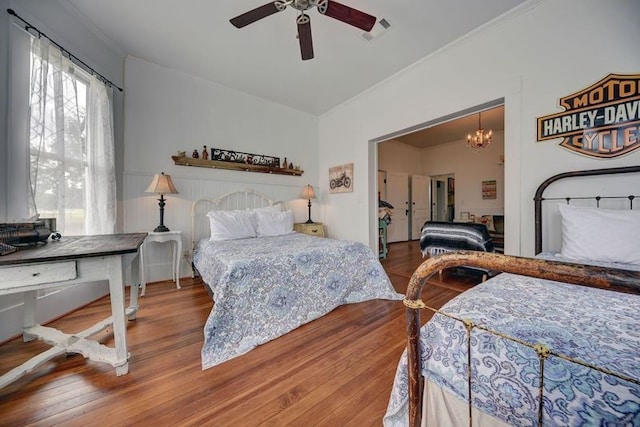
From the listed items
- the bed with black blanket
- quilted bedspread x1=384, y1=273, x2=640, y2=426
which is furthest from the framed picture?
quilted bedspread x1=384, y1=273, x2=640, y2=426

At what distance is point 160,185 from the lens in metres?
2.74

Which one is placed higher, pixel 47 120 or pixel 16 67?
pixel 16 67

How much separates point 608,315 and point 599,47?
227 centimetres

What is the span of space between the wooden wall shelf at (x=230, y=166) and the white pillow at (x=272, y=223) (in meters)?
0.89

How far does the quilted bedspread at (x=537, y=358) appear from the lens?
521 millimetres

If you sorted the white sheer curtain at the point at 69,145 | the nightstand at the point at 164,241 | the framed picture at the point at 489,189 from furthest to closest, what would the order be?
the framed picture at the point at 489,189 → the nightstand at the point at 164,241 → the white sheer curtain at the point at 69,145

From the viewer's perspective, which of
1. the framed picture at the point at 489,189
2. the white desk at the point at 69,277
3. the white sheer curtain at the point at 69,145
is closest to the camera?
the white desk at the point at 69,277

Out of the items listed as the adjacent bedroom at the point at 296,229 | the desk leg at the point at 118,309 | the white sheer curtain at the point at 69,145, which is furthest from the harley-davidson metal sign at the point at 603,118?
the white sheer curtain at the point at 69,145

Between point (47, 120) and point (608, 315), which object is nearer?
point (608, 315)

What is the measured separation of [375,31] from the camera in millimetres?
2039

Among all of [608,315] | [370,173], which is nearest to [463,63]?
[370,173]

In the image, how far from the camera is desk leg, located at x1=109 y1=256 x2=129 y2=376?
1.27 metres

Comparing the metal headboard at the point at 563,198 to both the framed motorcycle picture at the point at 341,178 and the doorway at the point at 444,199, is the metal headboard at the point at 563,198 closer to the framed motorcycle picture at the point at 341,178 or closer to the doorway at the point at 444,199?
the framed motorcycle picture at the point at 341,178

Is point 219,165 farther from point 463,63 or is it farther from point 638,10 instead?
point 638,10
